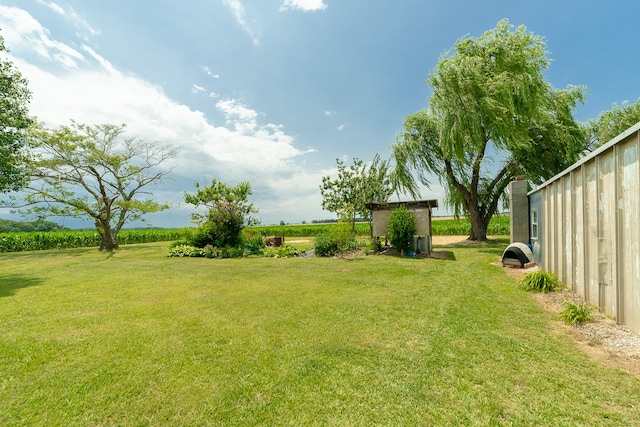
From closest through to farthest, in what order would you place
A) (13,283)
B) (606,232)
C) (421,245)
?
(606,232) → (13,283) → (421,245)

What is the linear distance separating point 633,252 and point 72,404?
6778 millimetres

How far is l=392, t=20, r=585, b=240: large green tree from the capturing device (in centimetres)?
1325

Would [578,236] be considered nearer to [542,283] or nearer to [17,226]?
[542,283]

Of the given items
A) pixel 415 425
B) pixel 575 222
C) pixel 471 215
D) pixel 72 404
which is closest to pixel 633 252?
pixel 575 222

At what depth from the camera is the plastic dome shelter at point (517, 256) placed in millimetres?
8539

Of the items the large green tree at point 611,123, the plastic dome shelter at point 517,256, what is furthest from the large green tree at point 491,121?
the plastic dome shelter at point 517,256

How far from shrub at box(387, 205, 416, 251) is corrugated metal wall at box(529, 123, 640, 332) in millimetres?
5714

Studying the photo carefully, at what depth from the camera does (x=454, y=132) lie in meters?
13.6

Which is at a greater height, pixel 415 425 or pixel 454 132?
pixel 454 132

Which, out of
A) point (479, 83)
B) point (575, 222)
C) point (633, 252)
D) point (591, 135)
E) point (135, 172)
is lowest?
point (633, 252)

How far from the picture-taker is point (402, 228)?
1162 cm

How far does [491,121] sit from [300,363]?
1539cm

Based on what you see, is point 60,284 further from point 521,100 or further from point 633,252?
point 521,100

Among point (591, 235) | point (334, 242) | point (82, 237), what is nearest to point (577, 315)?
point (591, 235)
